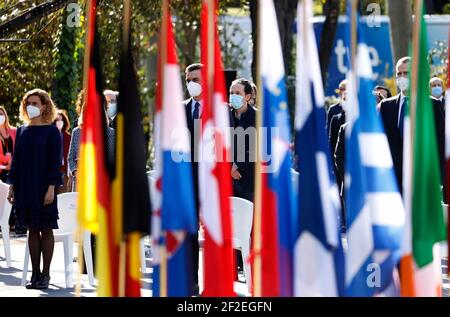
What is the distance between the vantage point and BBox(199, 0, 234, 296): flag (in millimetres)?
8828

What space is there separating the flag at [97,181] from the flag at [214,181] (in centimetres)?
58

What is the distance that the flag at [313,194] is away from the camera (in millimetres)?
8477

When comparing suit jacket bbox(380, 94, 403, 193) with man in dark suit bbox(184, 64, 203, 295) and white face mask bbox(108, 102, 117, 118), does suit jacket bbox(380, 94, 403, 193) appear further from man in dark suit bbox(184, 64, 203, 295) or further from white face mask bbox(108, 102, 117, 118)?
white face mask bbox(108, 102, 117, 118)

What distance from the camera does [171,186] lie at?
8836 mm

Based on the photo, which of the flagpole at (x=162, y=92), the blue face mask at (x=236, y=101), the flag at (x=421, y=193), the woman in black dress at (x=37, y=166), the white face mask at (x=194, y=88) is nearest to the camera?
the flag at (x=421, y=193)

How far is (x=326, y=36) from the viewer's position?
26062mm

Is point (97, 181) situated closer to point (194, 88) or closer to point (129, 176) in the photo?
point (129, 176)

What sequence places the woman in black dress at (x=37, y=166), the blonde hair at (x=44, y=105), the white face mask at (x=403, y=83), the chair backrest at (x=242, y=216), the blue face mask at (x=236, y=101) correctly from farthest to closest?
the blue face mask at (x=236, y=101), the woman in black dress at (x=37, y=166), the blonde hair at (x=44, y=105), the chair backrest at (x=242, y=216), the white face mask at (x=403, y=83)

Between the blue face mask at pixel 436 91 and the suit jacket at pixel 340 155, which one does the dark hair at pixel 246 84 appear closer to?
the suit jacket at pixel 340 155

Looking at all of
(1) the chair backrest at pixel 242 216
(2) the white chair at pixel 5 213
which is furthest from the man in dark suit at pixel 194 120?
(2) the white chair at pixel 5 213

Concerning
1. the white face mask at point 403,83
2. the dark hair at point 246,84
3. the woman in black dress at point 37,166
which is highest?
the dark hair at point 246,84
